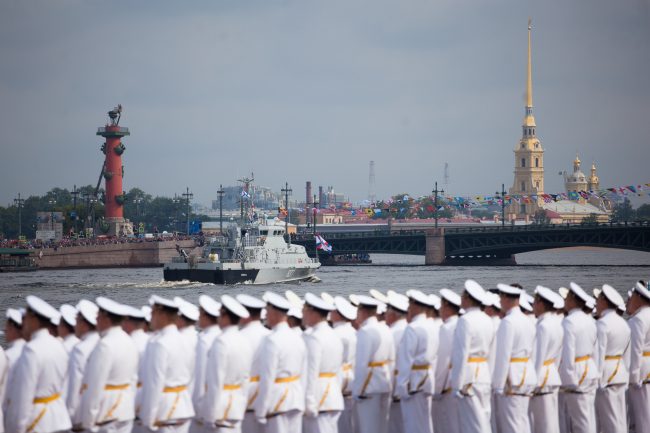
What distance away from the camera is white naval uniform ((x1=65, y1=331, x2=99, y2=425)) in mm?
9781

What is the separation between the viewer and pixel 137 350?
393 inches

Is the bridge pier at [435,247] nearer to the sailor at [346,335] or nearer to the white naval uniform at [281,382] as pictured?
the sailor at [346,335]

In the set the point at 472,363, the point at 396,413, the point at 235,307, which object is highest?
the point at 235,307

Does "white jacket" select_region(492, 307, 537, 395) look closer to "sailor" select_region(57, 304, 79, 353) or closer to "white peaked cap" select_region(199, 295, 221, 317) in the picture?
"white peaked cap" select_region(199, 295, 221, 317)

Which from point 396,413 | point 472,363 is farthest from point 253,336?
A: point 396,413

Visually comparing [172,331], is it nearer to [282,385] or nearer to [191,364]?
[191,364]

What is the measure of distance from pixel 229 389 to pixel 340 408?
4.21ft

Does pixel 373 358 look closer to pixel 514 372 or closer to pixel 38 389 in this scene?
pixel 514 372

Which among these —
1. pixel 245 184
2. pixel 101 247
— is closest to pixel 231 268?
pixel 245 184

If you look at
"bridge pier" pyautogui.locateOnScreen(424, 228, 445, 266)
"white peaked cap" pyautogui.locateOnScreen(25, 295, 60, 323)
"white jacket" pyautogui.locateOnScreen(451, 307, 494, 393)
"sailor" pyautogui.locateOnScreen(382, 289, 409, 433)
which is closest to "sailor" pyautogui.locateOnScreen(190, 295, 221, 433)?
"white peaked cap" pyautogui.locateOnScreen(25, 295, 60, 323)

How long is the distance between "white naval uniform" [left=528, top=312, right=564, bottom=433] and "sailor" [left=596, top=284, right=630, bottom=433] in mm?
599

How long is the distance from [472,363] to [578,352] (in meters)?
1.46

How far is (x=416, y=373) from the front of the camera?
11797mm

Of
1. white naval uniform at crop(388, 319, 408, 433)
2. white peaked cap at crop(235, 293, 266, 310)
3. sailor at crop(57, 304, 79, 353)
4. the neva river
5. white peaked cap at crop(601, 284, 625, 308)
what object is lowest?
the neva river
